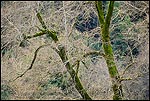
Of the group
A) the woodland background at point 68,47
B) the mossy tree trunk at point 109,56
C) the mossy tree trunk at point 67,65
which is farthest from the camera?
the woodland background at point 68,47

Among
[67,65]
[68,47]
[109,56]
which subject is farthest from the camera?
[68,47]

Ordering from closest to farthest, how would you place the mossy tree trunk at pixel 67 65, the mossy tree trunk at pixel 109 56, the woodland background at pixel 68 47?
the mossy tree trunk at pixel 109 56
the mossy tree trunk at pixel 67 65
the woodland background at pixel 68 47

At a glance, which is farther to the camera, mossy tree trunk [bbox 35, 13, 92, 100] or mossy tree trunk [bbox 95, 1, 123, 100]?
mossy tree trunk [bbox 35, 13, 92, 100]

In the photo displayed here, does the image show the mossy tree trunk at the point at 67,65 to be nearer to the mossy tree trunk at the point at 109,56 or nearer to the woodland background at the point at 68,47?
the woodland background at the point at 68,47

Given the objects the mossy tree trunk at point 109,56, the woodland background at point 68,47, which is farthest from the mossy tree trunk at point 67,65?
the mossy tree trunk at point 109,56

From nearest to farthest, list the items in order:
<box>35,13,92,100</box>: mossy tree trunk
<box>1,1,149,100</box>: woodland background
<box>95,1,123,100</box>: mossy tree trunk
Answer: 1. <box>95,1,123,100</box>: mossy tree trunk
2. <box>35,13,92,100</box>: mossy tree trunk
3. <box>1,1,149,100</box>: woodland background

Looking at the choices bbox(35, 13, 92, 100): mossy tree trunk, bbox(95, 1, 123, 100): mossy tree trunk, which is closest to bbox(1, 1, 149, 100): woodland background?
bbox(35, 13, 92, 100): mossy tree trunk

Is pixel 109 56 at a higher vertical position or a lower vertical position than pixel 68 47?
lower

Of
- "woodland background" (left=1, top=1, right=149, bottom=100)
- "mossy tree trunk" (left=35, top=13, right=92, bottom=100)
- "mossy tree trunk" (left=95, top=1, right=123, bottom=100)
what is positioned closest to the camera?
"mossy tree trunk" (left=95, top=1, right=123, bottom=100)

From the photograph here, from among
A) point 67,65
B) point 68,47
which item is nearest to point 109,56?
point 67,65

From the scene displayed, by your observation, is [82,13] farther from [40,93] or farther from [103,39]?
[40,93]

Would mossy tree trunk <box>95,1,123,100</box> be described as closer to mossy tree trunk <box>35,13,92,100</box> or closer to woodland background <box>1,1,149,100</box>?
woodland background <box>1,1,149,100</box>

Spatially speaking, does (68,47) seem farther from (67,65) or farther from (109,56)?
(109,56)
